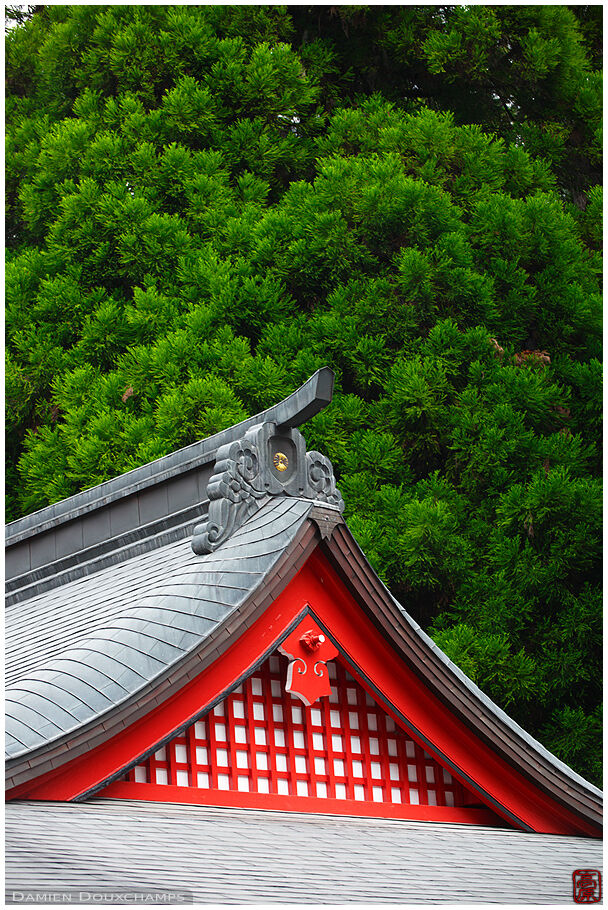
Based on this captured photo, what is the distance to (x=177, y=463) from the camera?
529cm

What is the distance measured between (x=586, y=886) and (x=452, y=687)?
979mm

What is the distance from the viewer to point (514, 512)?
8.95 metres

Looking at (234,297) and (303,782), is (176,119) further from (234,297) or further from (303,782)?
(303,782)

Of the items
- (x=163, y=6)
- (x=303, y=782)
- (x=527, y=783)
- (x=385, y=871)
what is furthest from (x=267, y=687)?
(x=163, y=6)

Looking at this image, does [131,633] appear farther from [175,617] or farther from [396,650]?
[396,650]

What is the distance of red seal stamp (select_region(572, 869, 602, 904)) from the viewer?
352cm

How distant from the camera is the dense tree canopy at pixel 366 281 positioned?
8984 millimetres

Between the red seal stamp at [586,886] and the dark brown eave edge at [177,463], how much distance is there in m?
1.88

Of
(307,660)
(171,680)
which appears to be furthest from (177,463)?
(171,680)

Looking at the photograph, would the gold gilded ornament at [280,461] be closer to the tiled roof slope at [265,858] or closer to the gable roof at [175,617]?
the gable roof at [175,617]

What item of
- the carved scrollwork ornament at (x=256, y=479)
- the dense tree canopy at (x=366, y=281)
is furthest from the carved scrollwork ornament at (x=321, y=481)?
the dense tree canopy at (x=366, y=281)

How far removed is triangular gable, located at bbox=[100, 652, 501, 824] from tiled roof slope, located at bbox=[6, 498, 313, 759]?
0.30 metres

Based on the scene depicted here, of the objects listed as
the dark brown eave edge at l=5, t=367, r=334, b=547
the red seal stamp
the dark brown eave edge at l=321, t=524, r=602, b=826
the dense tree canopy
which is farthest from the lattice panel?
the dense tree canopy

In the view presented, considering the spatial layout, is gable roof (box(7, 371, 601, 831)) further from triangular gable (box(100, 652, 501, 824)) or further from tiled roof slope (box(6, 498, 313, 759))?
triangular gable (box(100, 652, 501, 824))
